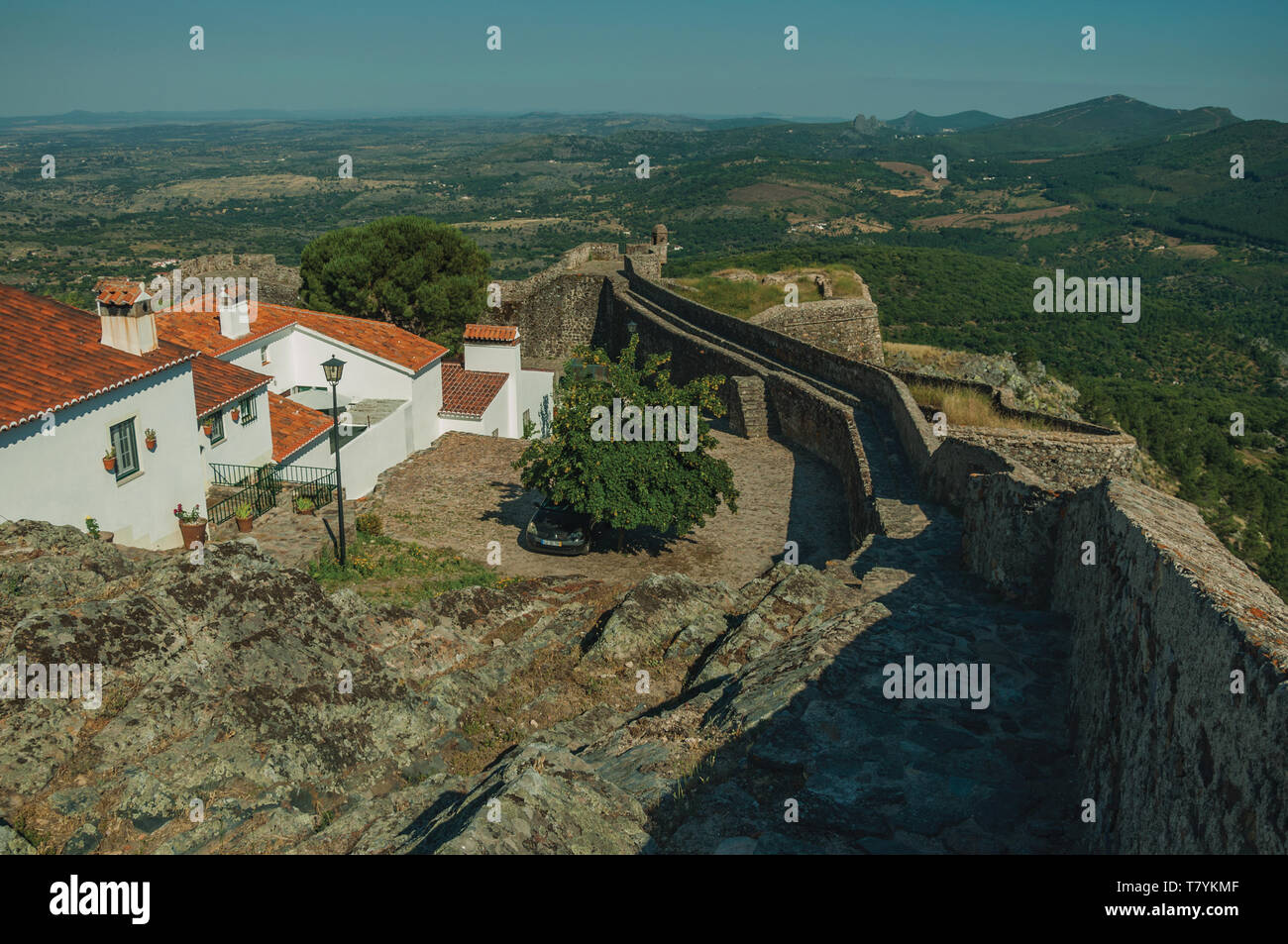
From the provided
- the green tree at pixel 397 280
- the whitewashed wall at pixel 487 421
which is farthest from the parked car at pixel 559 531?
the green tree at pixel 397 280

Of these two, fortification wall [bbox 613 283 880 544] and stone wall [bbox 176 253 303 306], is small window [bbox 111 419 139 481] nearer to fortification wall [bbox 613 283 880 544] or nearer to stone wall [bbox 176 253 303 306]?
fortification wall [bbox 613 283 880 544]

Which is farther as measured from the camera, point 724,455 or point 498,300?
point 498,300

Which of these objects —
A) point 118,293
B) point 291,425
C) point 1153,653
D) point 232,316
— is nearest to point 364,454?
point 291,425

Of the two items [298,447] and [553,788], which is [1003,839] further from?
[298,447]

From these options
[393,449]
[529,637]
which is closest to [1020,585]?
[529,637]

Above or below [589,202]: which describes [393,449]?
below

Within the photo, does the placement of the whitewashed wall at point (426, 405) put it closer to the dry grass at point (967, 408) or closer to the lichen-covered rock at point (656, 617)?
the dry grass at point (967, 408)
